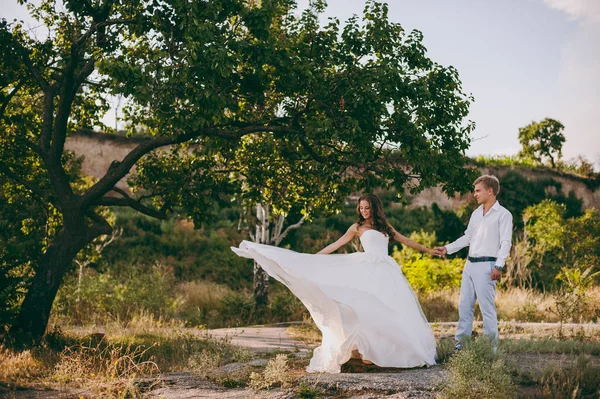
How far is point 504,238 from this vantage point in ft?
24.6

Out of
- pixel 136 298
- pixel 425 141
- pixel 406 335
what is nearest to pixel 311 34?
pixel 425 141

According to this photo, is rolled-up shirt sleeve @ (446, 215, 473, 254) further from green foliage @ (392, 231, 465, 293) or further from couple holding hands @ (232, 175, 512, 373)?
green foliage @ (392, 231, 465, 293)

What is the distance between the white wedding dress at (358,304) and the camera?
22.9 feet

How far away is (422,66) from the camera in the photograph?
35.2 feet

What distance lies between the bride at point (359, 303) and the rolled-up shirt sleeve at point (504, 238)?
116 centimetres

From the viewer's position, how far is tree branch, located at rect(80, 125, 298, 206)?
10281 mm

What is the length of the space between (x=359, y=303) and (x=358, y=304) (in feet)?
0.06

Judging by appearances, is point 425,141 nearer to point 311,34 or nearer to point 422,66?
point 422,66

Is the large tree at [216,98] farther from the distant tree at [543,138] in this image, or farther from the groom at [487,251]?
the distant tree at [543,138]

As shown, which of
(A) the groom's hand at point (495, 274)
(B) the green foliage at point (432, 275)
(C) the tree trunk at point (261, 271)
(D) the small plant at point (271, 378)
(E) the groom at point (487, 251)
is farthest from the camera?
(B) the green foliage at point (432, 275)

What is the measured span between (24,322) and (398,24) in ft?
27.5

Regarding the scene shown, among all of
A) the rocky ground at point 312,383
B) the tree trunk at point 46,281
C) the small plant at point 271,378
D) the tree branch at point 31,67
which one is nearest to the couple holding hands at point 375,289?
the rocky ground at point 312,383

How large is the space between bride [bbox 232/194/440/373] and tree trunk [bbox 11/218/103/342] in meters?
4.87

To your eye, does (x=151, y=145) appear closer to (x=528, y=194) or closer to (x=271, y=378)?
(x=271, y=378)
